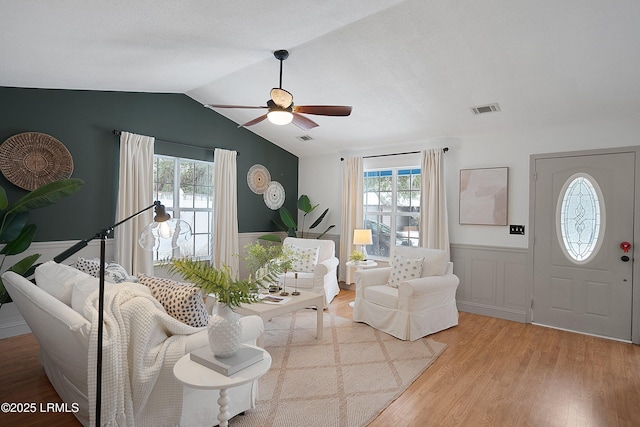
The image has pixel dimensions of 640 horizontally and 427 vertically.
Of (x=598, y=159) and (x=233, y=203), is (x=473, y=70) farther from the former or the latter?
(x=233, y=203)

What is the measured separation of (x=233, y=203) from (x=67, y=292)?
3.40m

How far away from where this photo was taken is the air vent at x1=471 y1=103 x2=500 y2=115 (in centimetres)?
394

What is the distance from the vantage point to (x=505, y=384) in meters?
2.75

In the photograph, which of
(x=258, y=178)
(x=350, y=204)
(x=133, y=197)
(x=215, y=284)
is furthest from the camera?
(x=258, y=178)

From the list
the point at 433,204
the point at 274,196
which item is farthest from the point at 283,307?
the point at 274,196

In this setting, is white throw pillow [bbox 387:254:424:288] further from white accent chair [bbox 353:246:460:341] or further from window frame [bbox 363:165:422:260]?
window frame [bbox 363:165:422:260]

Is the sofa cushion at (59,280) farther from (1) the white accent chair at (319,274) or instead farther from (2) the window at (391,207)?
(2) the window at (391,207)

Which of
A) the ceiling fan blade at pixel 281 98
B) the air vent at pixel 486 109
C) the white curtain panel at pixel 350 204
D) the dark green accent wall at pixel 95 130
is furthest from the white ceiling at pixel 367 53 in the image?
the white curtain panel at pixel 350 204

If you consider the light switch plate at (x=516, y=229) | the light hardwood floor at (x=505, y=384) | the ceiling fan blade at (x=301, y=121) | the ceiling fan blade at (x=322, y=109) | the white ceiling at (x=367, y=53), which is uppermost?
the white ceiling at (x=367, y=53)

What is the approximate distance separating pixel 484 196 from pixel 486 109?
1164mm

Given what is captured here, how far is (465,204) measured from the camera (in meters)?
4.78

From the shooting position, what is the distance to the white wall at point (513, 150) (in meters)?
3.87

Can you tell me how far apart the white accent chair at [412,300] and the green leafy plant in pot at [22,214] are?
316 cm

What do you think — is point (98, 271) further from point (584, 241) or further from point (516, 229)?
point (584, 241)
